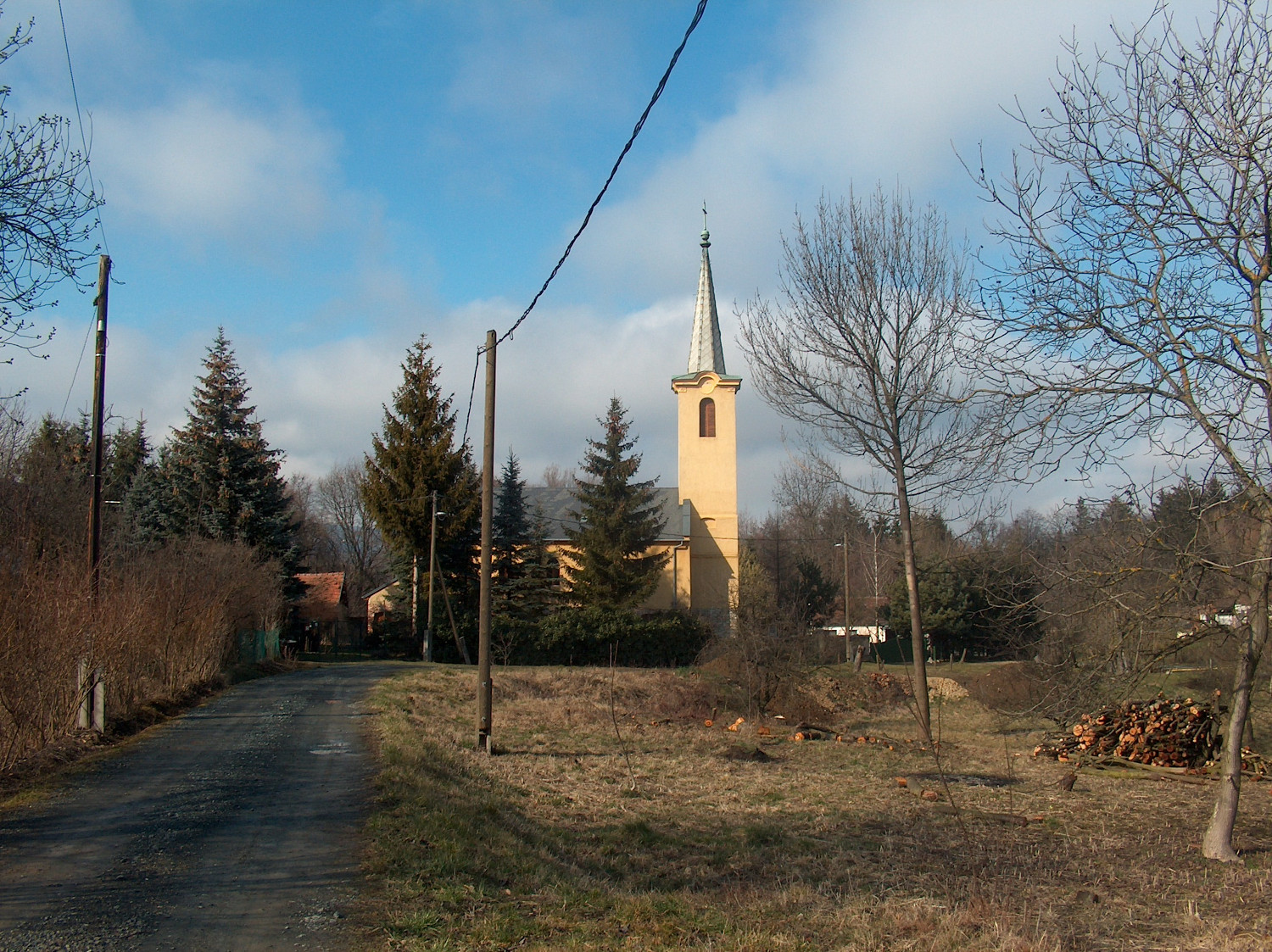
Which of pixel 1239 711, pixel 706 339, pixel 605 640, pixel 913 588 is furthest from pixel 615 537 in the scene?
→ pixel 1239 711

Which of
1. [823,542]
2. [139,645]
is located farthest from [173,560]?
[823,542]

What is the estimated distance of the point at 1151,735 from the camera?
14.4 metres

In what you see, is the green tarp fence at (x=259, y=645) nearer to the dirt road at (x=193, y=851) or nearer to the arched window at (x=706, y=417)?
the dirt road at (x=193, y=851)

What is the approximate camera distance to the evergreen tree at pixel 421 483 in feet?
125

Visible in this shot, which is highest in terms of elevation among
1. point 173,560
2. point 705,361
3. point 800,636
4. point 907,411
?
point 705,361

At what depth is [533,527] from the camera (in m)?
42.0

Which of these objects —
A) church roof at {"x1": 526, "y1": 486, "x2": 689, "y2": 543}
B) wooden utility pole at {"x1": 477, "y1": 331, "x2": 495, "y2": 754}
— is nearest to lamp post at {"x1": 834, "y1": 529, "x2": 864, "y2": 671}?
church roof at {"x1": 526, "y1": 486, "x2": 689, "y2": 543}

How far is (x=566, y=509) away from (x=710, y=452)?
800cm

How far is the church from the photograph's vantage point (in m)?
44.4

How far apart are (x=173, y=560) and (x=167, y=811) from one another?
12.6 m

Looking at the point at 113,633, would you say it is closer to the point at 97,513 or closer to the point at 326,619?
the point at 97,513

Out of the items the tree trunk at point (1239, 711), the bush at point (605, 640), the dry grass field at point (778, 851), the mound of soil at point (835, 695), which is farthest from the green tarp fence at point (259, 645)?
the tree trunk at point (1239, 711)

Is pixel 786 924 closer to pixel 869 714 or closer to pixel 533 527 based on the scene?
pixel 869 714

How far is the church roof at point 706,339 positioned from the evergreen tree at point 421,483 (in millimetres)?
12686
